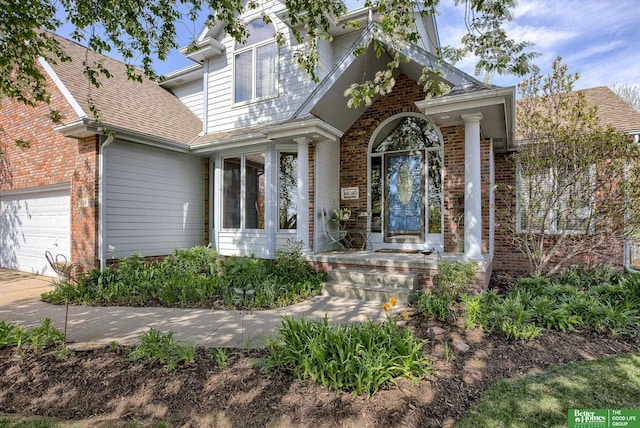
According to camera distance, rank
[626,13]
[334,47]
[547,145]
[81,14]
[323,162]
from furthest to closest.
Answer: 1. [334,47]
2. [323,162]
3. [626,13]
4. [547,145]
5. [81,14]

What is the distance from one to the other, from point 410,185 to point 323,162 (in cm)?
221

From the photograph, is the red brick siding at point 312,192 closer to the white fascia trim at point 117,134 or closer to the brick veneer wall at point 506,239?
the white fascia trim at point 117,134

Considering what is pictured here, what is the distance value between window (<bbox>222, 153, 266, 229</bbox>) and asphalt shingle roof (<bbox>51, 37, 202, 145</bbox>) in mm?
1527

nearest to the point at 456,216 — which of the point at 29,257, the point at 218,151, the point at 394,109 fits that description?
the point at 394,109

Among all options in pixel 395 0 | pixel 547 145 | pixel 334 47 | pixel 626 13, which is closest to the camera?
pixel 395 0

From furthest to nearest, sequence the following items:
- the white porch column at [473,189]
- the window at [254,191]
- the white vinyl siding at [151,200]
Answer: the window at [254,191] < the white vinyl siding at [151,200] < the white porch column at [473,189]

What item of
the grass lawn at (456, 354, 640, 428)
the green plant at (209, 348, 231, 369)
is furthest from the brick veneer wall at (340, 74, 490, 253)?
the green plant at (209, 348, 231, 369)

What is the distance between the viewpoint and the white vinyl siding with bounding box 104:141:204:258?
779 centimetres

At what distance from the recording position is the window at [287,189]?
8398 millimetres

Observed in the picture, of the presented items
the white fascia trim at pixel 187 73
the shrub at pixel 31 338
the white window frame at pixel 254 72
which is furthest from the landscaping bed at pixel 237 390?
the white fascia trim at pixel 187 73

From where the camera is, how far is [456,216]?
7.61 meters

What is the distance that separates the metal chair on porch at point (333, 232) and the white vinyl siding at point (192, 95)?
6390 millimetres

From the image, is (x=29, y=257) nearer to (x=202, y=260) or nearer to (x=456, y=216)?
(x=202, y=260)

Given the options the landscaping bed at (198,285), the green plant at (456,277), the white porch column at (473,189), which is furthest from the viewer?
the white porch column at (473,189)
